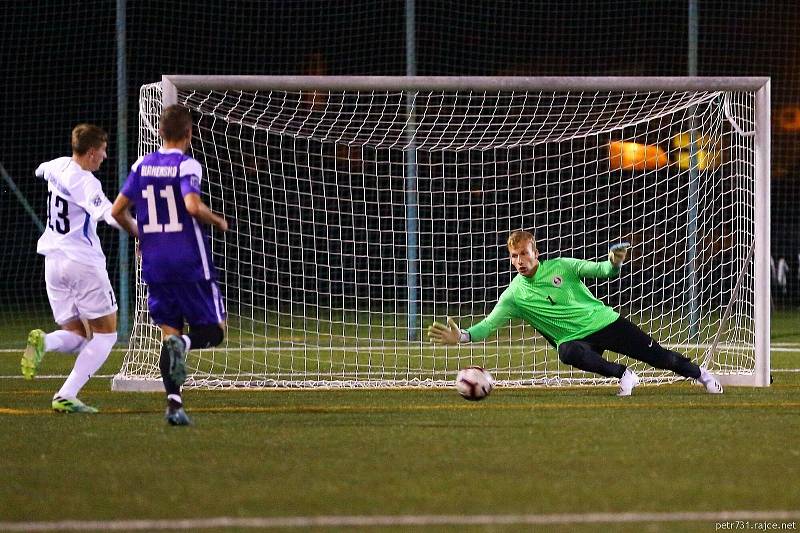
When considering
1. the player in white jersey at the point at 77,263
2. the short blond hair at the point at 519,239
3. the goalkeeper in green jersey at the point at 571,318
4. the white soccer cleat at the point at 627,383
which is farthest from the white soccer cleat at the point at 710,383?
the player in white jersey at the point at 77,263

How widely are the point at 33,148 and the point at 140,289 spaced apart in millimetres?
17568

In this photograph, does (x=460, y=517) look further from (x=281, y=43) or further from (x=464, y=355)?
(x=281, y=43)

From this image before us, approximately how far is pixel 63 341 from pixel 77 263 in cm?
53

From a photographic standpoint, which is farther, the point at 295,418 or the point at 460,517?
the point at 295,418

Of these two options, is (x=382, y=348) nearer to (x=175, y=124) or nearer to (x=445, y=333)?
(x=445, y=333)

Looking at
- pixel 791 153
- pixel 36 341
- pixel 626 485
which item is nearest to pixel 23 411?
pixel 36 341

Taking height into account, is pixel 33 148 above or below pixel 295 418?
above

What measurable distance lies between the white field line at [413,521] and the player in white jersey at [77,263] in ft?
12.9

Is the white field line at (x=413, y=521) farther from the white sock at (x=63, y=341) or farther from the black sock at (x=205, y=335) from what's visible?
the white sock at (x=63, y=341)

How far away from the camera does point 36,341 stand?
861 centimetres

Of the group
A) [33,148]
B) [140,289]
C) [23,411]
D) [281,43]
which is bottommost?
[23,411]

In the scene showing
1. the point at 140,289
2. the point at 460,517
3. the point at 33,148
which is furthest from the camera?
the point at 33,148

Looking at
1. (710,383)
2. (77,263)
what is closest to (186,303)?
(77,263)

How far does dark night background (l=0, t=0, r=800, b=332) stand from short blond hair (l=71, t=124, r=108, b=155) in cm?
1373
